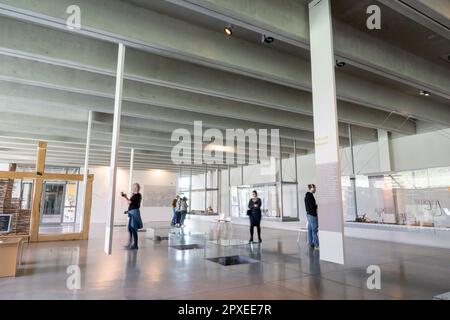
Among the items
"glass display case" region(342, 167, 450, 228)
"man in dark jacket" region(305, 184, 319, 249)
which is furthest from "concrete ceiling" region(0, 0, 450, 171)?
"man in dark jacket" region(305, 184, 319, 249)

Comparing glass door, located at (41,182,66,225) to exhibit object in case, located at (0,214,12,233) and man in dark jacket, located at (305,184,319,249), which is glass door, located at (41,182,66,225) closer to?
exhibit object in case, located at (0,214,12,233)

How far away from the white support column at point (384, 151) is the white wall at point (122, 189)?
514 inches

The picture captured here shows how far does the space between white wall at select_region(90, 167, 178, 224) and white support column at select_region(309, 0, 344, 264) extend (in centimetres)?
1428

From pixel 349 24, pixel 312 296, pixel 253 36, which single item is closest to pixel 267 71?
pixel 253 36

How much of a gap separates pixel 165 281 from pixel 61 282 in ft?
4.82

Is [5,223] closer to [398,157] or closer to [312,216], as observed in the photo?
[312,216]

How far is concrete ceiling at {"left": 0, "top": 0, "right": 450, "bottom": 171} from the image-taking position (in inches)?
150

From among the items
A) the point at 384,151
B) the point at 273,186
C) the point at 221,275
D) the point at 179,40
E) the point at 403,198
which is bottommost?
the point at 221,275

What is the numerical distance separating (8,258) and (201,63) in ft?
14.1

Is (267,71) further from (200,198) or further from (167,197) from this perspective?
(200,198)

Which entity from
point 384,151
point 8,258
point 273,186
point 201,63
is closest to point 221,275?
point 8,258

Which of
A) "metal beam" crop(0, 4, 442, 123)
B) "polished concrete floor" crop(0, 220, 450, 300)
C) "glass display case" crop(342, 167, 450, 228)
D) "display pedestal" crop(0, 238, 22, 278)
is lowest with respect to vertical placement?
"polished concrete floor" crop(0, 220, 450, 300)

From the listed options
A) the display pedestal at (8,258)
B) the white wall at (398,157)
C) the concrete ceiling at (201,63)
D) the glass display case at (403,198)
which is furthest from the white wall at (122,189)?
the glass display case at (403,198)

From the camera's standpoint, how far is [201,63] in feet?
15.2
